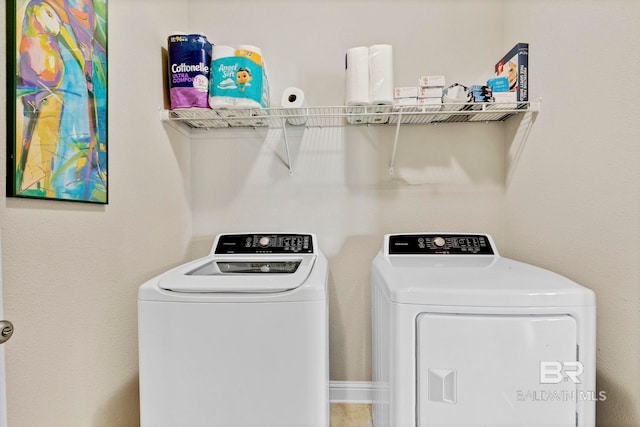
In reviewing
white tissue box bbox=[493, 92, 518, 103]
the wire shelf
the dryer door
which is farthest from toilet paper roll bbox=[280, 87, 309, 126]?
the dryer door

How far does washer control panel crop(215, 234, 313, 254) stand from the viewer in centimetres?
178

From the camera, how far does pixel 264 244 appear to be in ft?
5.89

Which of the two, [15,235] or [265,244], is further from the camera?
[265,244]

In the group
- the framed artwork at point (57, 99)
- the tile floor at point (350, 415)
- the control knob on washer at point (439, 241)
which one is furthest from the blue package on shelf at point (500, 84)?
the tile floor at point (350, 415)

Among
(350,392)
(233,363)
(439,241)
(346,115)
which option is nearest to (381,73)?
(346,115)

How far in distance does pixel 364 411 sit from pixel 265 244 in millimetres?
1087

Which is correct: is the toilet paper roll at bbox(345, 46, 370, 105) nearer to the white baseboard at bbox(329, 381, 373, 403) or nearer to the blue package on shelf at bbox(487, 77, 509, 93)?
the blue package on shelf at bbox(487, 77, 509, 93)

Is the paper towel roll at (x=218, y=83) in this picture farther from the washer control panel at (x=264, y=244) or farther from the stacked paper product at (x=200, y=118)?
the washer control panel at (x=264, y=244)

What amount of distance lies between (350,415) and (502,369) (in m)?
1.11

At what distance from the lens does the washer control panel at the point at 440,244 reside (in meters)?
1.71

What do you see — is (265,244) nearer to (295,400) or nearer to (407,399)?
(295,400)

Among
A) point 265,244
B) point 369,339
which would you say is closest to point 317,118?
point 265,244

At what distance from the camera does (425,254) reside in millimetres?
1700

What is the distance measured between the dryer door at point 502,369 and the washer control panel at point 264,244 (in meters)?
0.88
